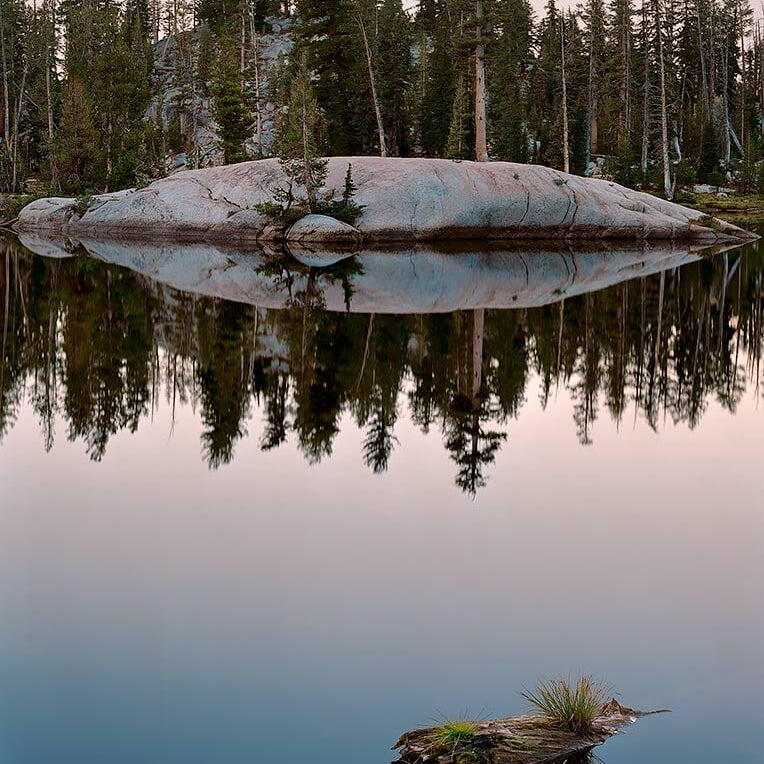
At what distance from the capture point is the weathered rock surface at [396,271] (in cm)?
2023

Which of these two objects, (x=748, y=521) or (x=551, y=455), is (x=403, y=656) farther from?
(x=551, y=455)

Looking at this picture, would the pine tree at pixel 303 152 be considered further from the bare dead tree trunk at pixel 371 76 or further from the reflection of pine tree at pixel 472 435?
the reflection of pine tree at pixel 472 435

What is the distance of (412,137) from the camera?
59406 millimetres

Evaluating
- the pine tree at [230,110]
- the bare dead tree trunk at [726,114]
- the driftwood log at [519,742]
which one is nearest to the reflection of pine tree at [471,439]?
the driftwood log at [519,742]

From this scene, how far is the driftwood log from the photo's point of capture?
4484 millimetres

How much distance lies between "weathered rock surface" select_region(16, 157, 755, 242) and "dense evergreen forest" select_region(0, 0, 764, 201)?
9.55 feet

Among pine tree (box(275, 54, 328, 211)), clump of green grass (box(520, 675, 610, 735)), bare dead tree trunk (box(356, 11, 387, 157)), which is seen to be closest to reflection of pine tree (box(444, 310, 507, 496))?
clump of green grass (box(520, 675, 610, 735))

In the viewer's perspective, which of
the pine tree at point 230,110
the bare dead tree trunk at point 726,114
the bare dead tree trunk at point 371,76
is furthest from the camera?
the bare dead tree trunk at point 726,114

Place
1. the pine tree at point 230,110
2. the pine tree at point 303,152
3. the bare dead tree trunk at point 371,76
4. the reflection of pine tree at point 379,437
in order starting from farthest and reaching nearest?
the bare dead tree trunk at point 371,76
the pine tree at point 230,110
the pine tree at point 303,152
the reflection of pine tree at point 379,437

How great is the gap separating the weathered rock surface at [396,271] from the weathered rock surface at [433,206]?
1.79 metres

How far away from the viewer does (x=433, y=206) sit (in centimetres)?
3706

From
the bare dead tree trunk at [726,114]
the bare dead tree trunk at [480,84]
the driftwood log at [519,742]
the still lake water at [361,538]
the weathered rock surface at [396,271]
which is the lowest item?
the driftwood log at [519,742]

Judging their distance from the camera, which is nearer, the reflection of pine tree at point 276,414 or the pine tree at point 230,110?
the reflection of pine tree at point 276,414

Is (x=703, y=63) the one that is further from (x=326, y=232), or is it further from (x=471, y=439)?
(x=471, y=439)
